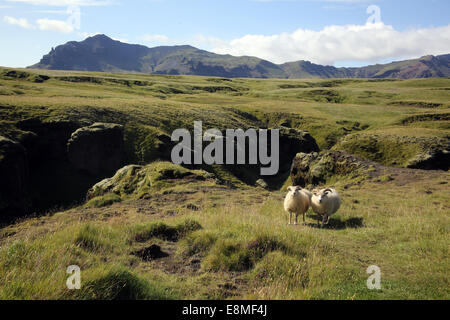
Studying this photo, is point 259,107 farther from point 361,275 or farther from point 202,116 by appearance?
point 361,275

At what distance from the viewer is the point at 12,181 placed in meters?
29.8

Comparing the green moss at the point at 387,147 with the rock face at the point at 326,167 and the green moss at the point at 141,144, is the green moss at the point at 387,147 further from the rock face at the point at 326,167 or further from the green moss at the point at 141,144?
the green moss at the point at 141,144

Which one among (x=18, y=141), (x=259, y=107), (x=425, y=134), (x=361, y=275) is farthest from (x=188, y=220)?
(x=259, y=107)

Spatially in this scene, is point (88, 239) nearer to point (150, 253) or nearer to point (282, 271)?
point (150, 253)

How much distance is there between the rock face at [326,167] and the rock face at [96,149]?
81.8ft

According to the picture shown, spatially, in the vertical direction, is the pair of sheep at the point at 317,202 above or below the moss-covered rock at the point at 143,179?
above

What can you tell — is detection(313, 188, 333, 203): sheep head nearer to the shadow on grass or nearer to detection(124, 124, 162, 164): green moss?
the shadow on grass

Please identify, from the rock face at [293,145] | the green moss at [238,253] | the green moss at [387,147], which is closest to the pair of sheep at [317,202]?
the green moss at [238,253]

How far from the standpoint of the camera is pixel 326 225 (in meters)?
14.1

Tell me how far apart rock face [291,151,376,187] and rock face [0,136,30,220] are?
1163 inches

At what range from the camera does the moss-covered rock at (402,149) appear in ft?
121

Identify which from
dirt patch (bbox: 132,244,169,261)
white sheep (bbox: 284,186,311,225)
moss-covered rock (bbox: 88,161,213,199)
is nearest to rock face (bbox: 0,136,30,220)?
moss-covered rock (bbox: 88,161,213,199)

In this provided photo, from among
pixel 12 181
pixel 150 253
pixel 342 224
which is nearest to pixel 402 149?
pixel 342 224
